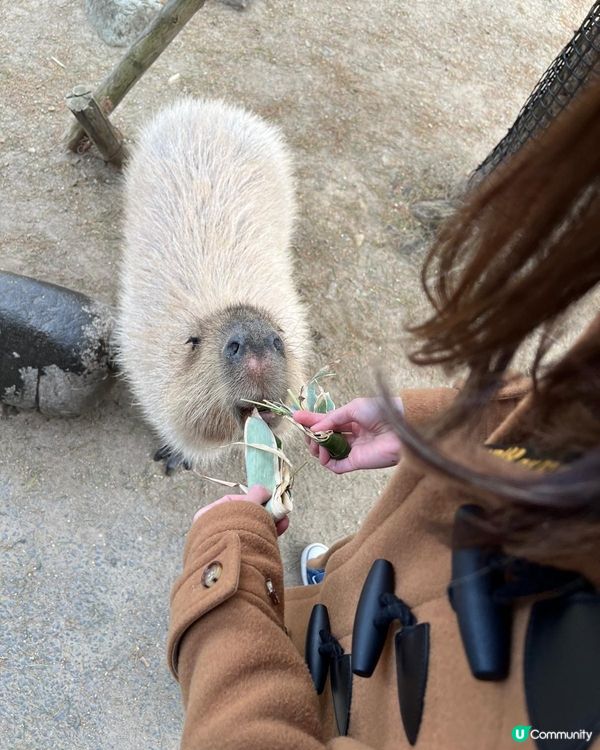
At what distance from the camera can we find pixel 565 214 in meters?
0.65

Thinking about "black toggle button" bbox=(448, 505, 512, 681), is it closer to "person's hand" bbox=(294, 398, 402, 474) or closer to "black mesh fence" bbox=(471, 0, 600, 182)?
"person's hand" bbox=(294, 398, 402, 474)

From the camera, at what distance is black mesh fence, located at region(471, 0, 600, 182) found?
2529 mm

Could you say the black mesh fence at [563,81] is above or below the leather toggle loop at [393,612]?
above

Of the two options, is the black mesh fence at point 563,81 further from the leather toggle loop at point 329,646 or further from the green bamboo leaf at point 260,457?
the leather toggle loop at point 329,646

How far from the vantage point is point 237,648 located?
1.10m

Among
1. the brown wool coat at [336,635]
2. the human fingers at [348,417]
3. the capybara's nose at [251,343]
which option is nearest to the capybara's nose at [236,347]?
the capybara's nose at [251,343]

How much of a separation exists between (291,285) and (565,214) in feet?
8.01

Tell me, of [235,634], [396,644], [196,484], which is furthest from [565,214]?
[196,484]

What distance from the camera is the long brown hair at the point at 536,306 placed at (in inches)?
24.4

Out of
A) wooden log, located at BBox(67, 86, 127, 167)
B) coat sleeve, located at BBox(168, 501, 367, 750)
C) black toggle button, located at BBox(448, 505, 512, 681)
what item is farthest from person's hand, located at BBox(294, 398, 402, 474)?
wooden log, located at BBox(67, 86, 127, 167)

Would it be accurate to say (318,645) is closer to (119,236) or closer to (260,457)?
(260,457)

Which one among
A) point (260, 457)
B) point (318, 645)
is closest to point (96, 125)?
point (260, 457)

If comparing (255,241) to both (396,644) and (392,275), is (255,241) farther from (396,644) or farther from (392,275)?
(396,644)

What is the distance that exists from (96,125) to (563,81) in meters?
2.15
